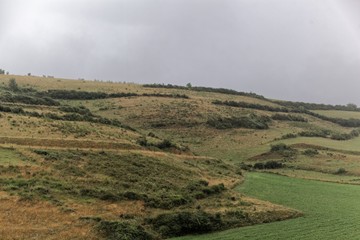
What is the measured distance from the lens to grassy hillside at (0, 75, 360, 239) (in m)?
35.3

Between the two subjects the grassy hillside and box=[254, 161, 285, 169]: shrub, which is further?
box=[254, 161, 285, 169]: shrub

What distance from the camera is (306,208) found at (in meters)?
43.6

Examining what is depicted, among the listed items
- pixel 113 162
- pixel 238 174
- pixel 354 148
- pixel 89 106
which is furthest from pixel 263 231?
pixel 89 106

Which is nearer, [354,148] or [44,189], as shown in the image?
[44,189]

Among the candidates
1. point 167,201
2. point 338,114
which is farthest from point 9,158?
point 338,114

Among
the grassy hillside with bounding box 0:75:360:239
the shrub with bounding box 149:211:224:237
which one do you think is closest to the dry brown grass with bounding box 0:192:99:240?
the grassy hillside with bounding box 0:75:360:239

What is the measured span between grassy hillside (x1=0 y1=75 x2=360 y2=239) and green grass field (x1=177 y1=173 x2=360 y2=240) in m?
1.48

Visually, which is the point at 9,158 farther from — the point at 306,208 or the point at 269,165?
the point at 269,165

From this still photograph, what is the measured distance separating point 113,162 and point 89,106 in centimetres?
5963

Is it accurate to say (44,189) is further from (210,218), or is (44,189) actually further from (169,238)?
(210,218)

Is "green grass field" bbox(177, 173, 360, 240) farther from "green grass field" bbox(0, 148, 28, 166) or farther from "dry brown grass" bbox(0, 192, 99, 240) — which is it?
"green grass field" bbox(0, 148, 28, 166)

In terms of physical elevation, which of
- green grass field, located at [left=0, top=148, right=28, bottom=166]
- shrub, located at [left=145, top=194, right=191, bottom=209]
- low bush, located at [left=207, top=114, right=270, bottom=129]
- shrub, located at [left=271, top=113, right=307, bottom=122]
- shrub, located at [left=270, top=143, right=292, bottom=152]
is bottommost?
shrub, located at [left=145, top=194, right=191, bottom=209]

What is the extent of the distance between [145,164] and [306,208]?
19.1 meters

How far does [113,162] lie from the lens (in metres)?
47.6
